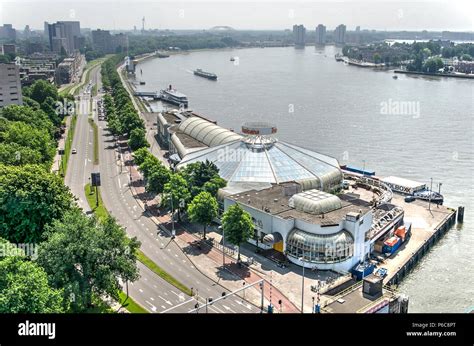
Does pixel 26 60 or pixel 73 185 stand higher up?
pixel 26 60

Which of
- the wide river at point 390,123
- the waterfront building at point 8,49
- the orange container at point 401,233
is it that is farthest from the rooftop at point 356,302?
the waterfront building at point 8,49

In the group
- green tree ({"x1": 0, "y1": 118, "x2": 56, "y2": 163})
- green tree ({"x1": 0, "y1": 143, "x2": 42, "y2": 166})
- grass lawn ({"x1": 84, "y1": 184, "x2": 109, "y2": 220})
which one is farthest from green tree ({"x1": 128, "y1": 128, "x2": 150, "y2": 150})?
green tree ({"x1": 0, "y1": 143, "x2": 42, "y2": 166})

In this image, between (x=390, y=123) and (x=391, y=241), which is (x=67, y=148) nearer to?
(x=391, y=241)

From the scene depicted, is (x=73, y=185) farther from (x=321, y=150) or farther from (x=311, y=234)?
(x=321, y=150)

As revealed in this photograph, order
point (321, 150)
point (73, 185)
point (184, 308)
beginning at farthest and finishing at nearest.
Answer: point (321, 150)
point (73, 185)
point (184, 308)

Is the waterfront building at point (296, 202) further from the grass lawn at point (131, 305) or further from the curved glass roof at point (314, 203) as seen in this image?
the grass lawn at point (131, 305)

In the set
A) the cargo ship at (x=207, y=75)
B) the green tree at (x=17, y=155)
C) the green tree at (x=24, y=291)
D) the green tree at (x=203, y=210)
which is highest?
the cargo ship at (x=207, y=75)

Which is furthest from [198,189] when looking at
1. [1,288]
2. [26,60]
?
[26,60]

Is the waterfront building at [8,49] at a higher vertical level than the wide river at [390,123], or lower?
higher
